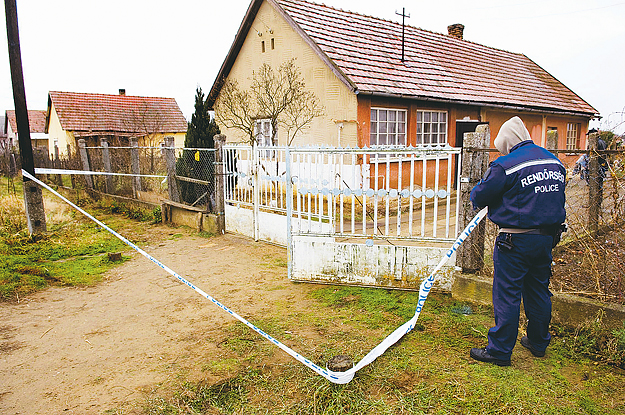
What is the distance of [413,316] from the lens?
179 inches

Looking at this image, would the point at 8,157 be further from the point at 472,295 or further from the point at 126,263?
the point at 472,295

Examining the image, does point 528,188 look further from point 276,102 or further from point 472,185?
point 276,102

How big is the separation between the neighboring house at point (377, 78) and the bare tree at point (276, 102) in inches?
11.5

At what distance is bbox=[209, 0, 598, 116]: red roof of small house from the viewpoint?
1166cm

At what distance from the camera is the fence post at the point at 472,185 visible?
484 cm

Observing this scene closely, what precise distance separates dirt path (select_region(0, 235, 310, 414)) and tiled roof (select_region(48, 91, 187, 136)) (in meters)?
22.1

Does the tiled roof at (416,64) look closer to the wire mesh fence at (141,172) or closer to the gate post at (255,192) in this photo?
the gate post at (255,192)

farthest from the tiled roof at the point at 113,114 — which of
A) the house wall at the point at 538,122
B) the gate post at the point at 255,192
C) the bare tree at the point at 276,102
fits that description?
the gate post at the point at 255,192

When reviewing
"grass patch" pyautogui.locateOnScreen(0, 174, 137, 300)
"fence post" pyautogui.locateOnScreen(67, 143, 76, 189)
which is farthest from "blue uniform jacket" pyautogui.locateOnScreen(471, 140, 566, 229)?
"fence post" pyautogui.locateOnScreen(67, 143, 76, 189)

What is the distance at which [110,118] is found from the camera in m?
29.0

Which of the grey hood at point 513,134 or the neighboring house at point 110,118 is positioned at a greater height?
the neighboring house at point 110,118

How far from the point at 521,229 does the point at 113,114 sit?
31.1 metres

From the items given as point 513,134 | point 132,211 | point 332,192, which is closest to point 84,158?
point 132,211

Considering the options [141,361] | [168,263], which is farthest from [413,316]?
[168,263]
